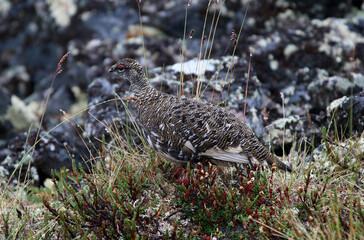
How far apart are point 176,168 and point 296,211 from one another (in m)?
1.16

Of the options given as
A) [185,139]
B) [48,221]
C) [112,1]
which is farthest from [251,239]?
[112,1]

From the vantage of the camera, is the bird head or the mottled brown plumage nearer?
the mottled brown plumage

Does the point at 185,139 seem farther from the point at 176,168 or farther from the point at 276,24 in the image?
the point at 276,24

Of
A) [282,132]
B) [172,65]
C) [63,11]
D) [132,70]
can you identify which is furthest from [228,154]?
[63,11]

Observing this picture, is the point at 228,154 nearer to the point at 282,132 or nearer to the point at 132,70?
the point at 132,70

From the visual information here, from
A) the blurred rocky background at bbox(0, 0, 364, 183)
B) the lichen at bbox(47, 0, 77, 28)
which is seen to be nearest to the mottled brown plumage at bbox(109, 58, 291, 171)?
the blurred rocky background at bbox(0, 0, 364, 183)

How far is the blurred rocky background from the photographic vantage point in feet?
16.0

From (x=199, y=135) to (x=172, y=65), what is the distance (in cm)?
299

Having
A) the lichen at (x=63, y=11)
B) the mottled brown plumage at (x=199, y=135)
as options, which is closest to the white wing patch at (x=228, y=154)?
the mottled brown plumage at (x=199, y=135)

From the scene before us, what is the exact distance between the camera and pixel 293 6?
8.38 metres

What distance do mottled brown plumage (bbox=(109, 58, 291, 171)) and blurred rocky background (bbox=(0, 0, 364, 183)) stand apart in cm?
59

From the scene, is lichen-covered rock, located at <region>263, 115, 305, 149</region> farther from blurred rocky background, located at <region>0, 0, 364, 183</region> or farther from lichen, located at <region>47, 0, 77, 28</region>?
lichen, located at <region>47, 0, 77, 28</region>

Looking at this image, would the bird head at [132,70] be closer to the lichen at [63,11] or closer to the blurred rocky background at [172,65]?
the blurred rocky background at [172,65]

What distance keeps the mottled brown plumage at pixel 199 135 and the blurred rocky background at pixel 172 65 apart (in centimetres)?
59
